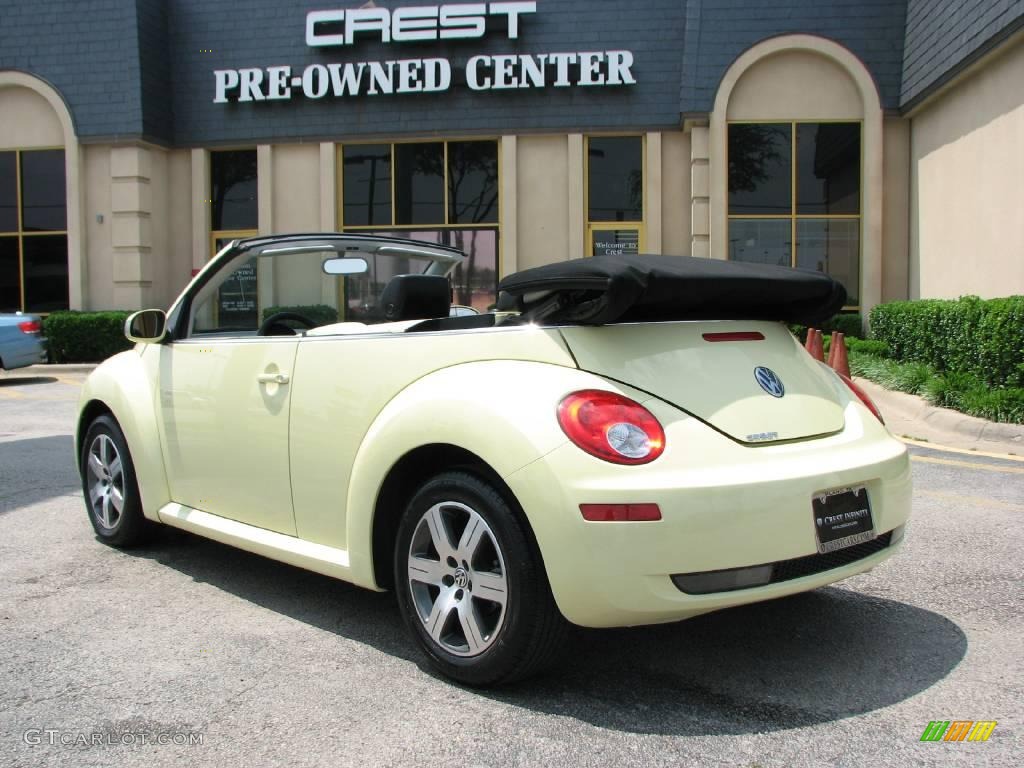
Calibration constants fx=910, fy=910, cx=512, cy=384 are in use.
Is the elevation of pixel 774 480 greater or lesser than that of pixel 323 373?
lesser

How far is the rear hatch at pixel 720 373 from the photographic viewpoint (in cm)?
295

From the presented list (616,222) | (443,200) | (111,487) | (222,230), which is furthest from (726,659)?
(222,230)

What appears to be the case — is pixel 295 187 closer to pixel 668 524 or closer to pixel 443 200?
pixel 443 200

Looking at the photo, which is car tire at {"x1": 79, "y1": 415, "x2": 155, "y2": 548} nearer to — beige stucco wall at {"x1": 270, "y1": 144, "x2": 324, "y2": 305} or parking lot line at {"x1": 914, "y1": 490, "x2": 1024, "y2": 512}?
parking lot line at {"x1": 914, "y1": 490, "x2": 1024, "y2": 512}

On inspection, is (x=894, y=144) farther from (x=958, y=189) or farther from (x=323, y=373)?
(x=323, y=373)

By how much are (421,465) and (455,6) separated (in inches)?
597

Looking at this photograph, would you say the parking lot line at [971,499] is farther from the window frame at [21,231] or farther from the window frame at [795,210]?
the window frame at [21,231]

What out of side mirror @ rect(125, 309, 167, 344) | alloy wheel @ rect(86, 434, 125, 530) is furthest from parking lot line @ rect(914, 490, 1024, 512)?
alloy wheel @ rect(86, 434, 125, 530)

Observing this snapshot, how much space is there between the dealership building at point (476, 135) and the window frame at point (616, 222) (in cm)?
4

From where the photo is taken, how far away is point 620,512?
8.69 feet

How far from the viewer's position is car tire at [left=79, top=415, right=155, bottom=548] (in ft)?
15.4

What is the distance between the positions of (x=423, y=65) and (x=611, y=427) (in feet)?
50.4

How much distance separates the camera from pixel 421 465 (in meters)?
3.26

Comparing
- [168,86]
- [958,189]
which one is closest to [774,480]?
[958,189]
